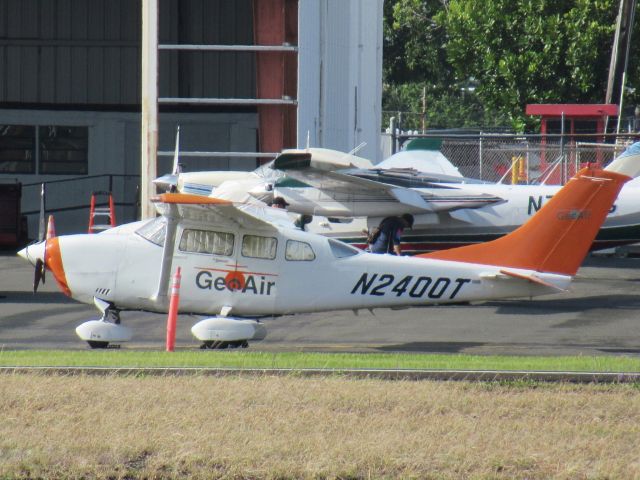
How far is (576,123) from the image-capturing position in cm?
3531

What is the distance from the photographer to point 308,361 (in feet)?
38.7

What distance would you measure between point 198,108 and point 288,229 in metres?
21.6

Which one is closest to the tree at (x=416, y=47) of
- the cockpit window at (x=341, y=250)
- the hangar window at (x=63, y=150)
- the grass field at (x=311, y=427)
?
the hangar window at (x=63, y=150)

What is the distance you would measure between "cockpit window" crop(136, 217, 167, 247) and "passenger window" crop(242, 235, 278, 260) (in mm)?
1040

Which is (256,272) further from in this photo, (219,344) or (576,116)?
(576,116)

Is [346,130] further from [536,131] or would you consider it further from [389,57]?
[389,57]

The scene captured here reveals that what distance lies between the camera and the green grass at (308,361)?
11445 millimetres

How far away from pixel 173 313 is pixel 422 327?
4574 mm

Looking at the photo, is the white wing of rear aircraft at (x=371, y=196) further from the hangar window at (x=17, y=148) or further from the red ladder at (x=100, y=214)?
the hangar window at (x=17, y=148)

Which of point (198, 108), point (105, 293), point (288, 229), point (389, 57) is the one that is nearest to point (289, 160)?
point (288, 229)

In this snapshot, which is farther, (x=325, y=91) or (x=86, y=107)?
(x=86, y=107)

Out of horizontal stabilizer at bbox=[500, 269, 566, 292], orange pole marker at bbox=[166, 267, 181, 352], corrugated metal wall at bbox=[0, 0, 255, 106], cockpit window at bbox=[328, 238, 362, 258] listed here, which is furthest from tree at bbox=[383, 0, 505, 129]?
orange pole marker at bbox=[166, 267, 181, 352]

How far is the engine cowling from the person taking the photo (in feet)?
47.0

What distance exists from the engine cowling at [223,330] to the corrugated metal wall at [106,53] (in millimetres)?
21637
